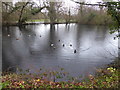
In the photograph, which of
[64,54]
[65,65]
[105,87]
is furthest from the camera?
[64,54]

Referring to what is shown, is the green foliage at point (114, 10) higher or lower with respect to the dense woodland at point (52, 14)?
lower

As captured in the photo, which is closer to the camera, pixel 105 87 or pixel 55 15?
pixel 105 87

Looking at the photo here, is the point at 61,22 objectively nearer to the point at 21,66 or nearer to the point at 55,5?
the point at 55,5

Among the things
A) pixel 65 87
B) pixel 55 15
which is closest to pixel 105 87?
pixel 65 87

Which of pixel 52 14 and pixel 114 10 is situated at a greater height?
pixel 52 14

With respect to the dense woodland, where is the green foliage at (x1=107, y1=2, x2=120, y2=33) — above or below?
below

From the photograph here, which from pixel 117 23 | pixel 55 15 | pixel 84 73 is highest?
pixel 55 15

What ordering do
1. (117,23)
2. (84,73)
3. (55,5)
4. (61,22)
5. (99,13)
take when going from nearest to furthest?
(84,73) < (117,23) < (55,5) < (99,13) < (61,22)

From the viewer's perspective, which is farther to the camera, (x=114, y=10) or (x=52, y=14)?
(x=52, y=14)

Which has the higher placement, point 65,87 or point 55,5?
point 55,5

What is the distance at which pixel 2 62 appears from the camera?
639cm

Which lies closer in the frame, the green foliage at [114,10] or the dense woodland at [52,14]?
the green foliage at [114,10]

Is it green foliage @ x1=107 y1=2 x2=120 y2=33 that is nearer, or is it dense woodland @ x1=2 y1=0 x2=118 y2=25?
green foliage @ x1=107 y1=2 x2=120 y2=33

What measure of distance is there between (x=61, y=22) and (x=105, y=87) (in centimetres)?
3057
